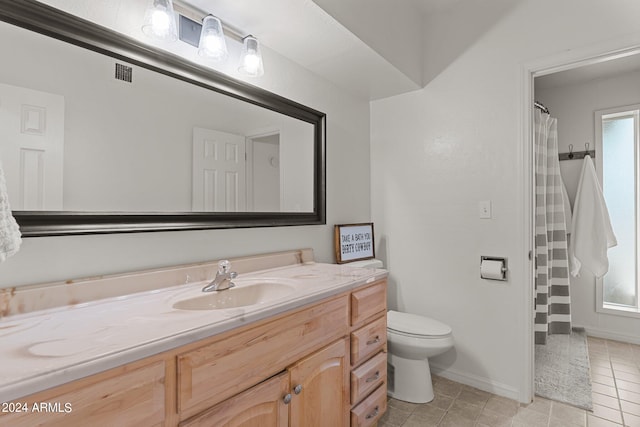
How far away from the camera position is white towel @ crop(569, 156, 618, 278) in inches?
112

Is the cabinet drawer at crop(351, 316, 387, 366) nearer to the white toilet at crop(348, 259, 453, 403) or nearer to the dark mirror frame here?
the white toilet at crop(348, 259, 453, 403)

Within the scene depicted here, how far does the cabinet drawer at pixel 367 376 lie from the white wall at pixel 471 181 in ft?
2.81

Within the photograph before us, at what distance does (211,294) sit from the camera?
1.29m

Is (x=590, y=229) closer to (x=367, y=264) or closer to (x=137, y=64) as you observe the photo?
(x=367, y=264)

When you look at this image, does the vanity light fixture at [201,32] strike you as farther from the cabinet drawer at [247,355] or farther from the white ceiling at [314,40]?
the cabinet drawer at [247,355]

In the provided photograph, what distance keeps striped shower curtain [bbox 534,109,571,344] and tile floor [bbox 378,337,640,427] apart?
55cm

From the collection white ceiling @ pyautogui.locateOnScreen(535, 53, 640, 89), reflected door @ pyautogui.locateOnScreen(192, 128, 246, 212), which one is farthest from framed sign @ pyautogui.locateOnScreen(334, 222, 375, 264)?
white ceiling @ pyautogui.locateOnScreen(535, 53, 640, 89)

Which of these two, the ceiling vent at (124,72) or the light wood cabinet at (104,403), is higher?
the ceiling vent at (124,72)

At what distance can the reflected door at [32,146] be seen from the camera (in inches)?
37.9

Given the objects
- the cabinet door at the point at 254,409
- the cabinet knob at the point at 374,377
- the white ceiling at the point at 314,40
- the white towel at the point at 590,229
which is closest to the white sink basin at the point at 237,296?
the cabinet door at the point at 254,409

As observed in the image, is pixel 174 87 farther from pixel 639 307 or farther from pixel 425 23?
pixel 639 307

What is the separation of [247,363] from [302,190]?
45.9 inches

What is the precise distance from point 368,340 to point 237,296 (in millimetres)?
652

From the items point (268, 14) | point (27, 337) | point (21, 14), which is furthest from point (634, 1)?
point (27, 337)
